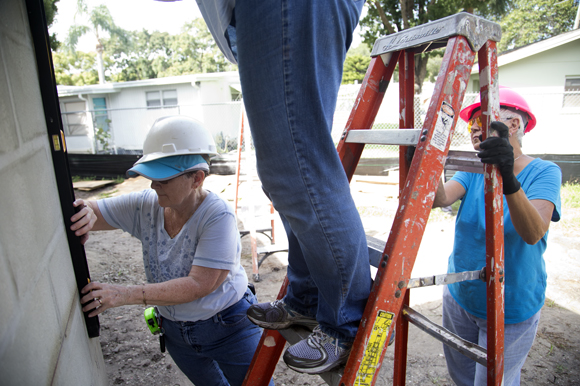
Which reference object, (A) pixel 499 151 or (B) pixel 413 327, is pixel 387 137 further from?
(B) pixel 413 327

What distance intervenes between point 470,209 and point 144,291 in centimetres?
170

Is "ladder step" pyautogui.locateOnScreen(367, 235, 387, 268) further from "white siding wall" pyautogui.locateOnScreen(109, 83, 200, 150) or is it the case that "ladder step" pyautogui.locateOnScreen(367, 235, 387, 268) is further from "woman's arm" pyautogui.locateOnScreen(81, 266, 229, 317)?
"white siding wall" pyautogui.locateOnScreen(109, 83, 200, 150)

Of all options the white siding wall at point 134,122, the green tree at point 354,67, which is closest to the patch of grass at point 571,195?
the white siding wall at point 134,122

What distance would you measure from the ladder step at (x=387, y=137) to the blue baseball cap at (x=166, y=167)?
29.9 inches

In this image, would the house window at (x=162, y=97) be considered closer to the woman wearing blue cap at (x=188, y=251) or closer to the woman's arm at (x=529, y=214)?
the woman wearing blue cap at (x=188, y=251)

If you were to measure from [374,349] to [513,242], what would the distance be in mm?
1096

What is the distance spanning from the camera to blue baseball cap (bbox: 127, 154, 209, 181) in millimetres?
1669

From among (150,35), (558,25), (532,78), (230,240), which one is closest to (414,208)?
(230,240)

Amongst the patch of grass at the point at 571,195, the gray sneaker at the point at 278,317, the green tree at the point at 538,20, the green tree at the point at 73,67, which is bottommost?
the patch of grass at the point at 571,195

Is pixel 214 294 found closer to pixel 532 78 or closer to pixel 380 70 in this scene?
pixel 380 70

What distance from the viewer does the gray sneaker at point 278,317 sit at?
1399 millimetres

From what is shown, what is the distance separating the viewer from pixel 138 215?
201 cm

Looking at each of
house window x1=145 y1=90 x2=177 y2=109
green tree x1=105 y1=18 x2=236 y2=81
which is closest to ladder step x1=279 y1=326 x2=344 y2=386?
house window x1=145 y1=90 x2=177 y2=109

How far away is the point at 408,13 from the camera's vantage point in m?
13.3
